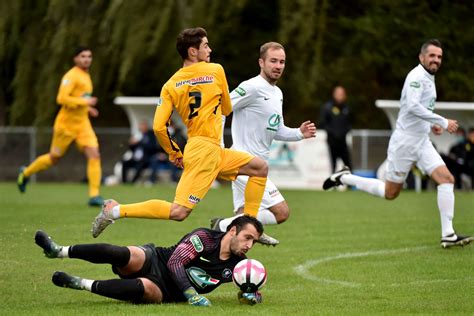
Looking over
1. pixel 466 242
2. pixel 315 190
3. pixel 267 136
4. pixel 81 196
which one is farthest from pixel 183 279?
pixel 315 190

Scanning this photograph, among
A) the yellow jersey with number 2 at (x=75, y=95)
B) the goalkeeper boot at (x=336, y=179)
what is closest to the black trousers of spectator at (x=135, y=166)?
the yellow jersey with number 2 at (x=75, y=95)

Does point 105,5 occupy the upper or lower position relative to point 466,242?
upper

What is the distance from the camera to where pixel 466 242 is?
12352 millimetres

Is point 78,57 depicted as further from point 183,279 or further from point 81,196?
point 183,279

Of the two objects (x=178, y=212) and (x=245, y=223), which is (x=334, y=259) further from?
(x=245, y=223)

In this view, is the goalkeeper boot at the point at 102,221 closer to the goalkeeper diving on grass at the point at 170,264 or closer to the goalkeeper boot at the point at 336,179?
the goalkeeper diving on grass at the point at 170,264

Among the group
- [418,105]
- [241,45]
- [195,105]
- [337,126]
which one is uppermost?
[241,45]

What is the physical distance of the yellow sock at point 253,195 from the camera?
1094 centimetres

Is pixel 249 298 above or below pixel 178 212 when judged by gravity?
below

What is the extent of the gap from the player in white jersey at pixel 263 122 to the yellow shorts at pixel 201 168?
1113mm

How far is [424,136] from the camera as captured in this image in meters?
12.9

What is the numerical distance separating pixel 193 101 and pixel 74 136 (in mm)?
7529

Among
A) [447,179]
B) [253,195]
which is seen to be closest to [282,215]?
[253,195]

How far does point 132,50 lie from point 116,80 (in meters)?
2.84
